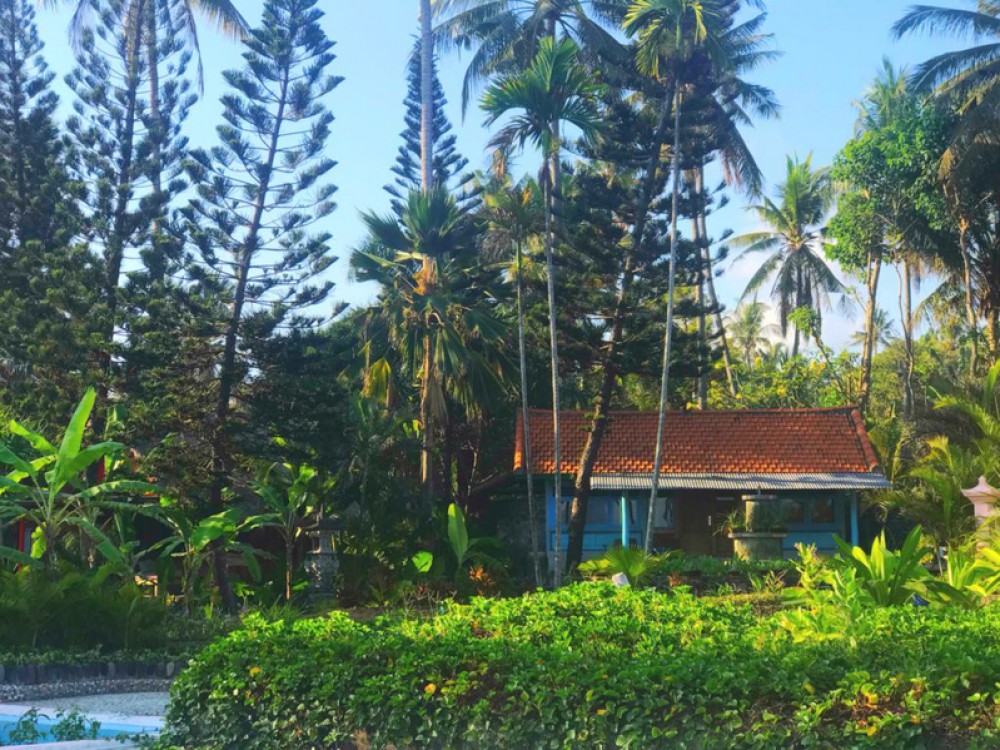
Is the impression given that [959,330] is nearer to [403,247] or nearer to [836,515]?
[836,515]

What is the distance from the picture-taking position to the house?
18.6m

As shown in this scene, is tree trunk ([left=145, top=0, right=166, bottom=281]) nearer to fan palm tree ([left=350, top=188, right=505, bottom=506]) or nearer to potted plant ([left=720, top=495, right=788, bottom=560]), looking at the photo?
fan palm tree ([left=350, top=188, right=505, bottom=506])

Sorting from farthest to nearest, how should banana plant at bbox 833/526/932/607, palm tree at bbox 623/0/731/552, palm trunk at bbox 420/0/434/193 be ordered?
palm trunk at bbox 420/0/434/193, palm tree at bbox 623/0/731/552, banana plant at bbox 833/526/932/607

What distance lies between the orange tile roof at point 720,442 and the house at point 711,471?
0.02 metres

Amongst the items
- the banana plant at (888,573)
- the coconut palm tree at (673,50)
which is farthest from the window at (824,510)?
the banana plant at (888,573)

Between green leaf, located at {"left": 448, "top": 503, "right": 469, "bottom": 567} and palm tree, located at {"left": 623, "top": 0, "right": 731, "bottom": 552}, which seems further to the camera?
palm tree, located at {"left": 623, "top": 0, "right": 731, "bottom": 552}

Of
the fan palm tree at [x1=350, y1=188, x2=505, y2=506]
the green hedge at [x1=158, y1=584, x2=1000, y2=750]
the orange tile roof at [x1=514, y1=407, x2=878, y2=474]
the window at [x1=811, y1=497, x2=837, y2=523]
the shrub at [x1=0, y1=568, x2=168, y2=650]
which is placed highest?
the fan palm tree at [x1=350, y1=188, x2=505, y2=506]

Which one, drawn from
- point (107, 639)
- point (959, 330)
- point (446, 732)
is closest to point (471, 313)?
point (107, 639)

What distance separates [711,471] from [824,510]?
7.82ft

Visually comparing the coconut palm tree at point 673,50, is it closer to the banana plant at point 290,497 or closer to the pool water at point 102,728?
the banana plant at point 290,497

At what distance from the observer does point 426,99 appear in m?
22.6

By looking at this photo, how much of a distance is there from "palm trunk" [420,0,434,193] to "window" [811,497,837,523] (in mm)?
9583

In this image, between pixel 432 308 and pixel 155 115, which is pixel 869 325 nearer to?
pixel 432 308

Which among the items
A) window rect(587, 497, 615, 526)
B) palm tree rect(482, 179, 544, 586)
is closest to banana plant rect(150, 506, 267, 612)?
palm tree rect(482, 179, 544, 586)
